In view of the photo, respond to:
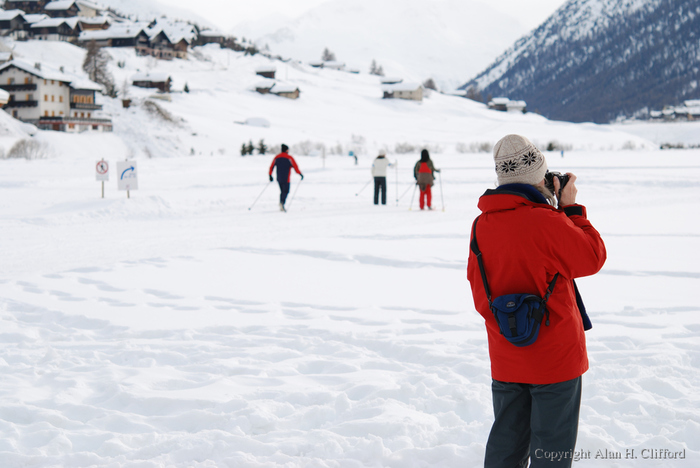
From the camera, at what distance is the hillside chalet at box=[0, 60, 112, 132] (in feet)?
165

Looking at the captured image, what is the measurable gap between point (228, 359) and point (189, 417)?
1092 mm

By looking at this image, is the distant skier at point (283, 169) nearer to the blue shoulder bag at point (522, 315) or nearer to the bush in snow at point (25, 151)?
the blue shoulder bag at point (522, 315)

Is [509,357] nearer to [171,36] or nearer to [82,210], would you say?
[82,210]

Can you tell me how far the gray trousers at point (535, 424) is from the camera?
2438mm

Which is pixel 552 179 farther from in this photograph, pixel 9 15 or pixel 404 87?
pixel 9 15

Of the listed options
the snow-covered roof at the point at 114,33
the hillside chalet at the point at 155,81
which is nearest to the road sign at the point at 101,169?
the hillside chalet at the point at 155,81

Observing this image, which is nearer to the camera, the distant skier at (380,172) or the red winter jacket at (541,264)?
the red winter jacket at (541,264)

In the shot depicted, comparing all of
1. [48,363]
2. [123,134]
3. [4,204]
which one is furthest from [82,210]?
[123,134]

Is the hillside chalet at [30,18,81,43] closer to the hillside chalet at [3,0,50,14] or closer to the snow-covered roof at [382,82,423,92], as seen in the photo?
the hillside chalet at [3,0,50,14]

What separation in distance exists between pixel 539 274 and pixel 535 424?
0.63 m

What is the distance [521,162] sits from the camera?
244 cm

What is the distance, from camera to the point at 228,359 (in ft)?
16.5

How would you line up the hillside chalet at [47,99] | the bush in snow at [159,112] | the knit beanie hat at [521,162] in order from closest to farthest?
the knit beanie hat at [521,162]
the hillside chalet at [47,99]
the bush in snow at [159,112]

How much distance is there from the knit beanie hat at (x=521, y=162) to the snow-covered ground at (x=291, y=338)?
1.74 metres
